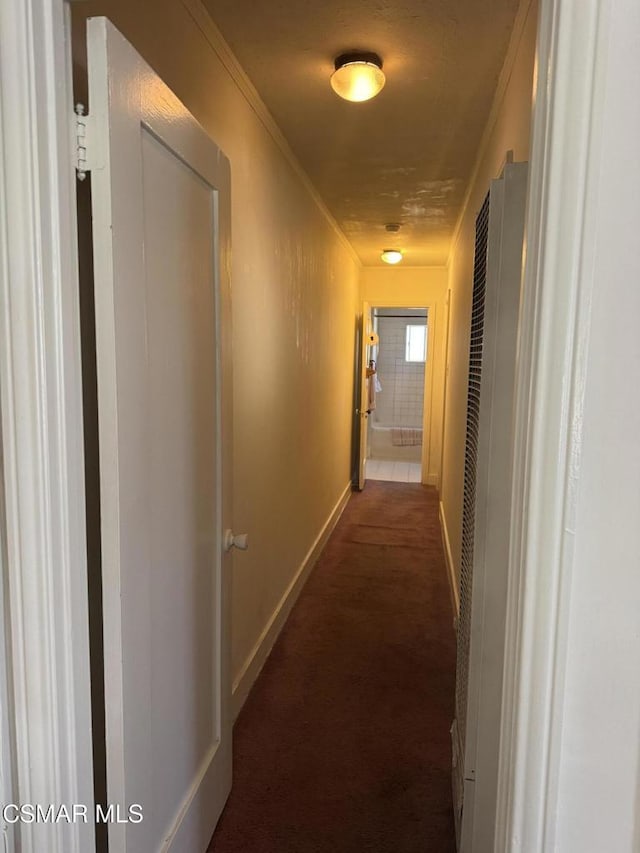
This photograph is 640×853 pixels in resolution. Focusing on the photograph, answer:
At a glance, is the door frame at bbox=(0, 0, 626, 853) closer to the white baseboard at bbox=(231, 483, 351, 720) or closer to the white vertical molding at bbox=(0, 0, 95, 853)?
the white vertical molding at bbox=(0, 0, 95, 853)

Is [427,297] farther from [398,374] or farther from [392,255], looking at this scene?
Result: [398,374]

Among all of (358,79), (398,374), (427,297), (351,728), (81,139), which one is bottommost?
(351,728)

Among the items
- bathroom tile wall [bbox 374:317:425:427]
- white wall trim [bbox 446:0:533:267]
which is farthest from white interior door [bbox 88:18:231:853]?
bathroom tile wall [bbox 374:317:425:427]

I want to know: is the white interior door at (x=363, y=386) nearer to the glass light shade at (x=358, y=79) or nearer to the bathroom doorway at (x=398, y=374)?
the bathroom doorway at (x=398, y=374)

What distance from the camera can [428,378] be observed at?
6.19m

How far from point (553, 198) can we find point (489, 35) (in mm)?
1463

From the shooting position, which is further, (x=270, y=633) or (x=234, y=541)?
(x=270, y=633)

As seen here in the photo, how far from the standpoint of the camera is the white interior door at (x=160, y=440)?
39.4 inches

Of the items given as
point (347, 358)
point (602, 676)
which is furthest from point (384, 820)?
point (347, 358)

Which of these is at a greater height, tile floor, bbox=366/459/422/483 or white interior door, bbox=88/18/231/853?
white interior door, bbox=88/18/231/853

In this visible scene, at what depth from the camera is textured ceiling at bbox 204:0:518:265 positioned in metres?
1.66

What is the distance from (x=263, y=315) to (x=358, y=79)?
0.96 metres

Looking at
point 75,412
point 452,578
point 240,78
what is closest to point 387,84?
point 240,78

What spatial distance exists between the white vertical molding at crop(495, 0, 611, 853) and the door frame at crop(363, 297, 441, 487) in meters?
5.34
